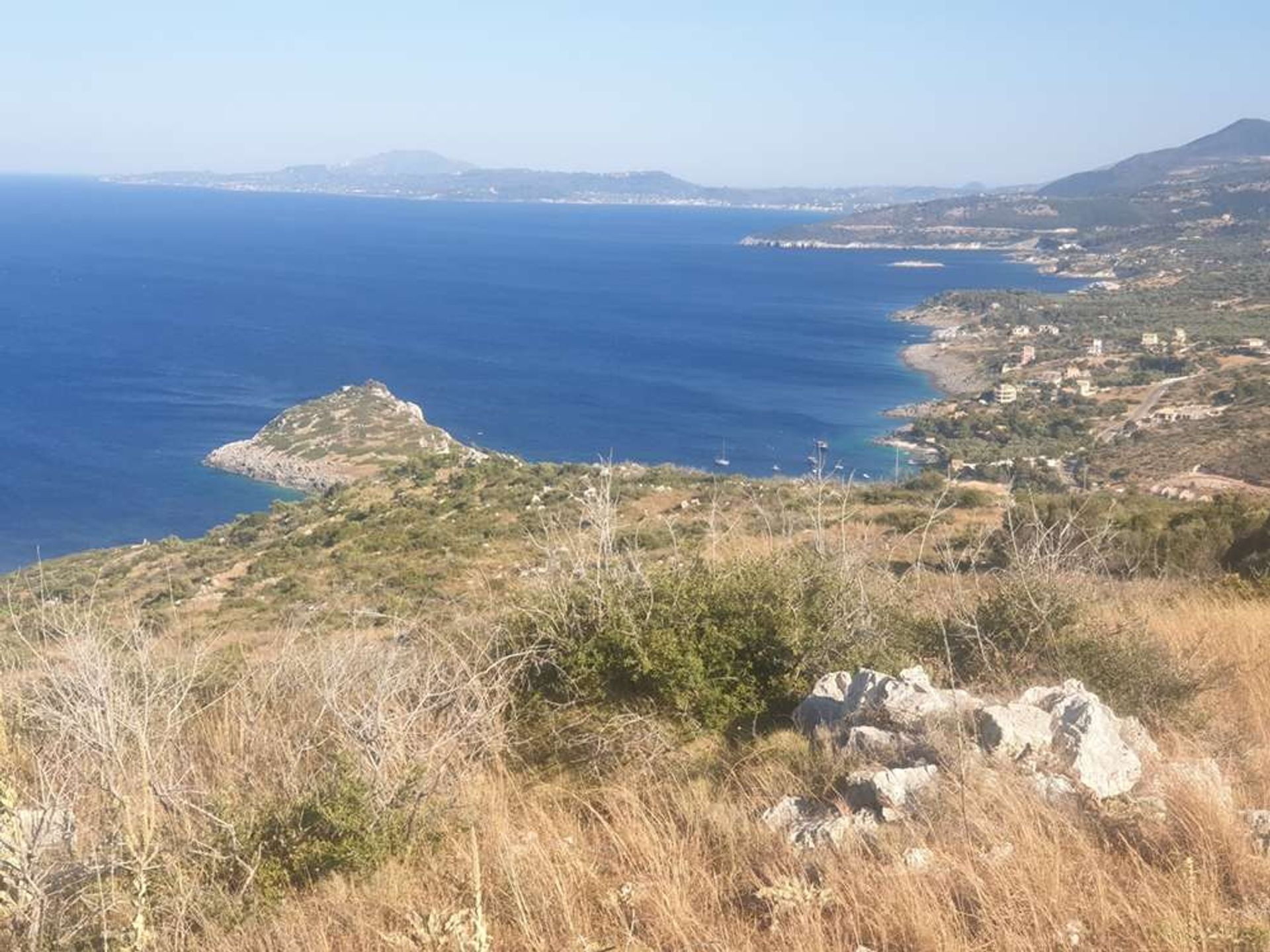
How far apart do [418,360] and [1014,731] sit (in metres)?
83.0

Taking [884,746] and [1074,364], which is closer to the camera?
[884,746]

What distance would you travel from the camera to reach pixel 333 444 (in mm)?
53781

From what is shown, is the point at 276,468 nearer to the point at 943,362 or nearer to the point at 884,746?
the point at 884,746

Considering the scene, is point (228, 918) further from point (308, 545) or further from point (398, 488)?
point (398, 488)

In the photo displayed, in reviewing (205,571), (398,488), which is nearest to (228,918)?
(205,571)

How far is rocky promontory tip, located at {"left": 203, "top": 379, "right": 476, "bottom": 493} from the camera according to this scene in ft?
166

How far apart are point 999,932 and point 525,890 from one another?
1.35 m

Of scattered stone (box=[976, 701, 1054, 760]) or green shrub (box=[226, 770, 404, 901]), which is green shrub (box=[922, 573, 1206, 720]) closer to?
scattered stone (box=[976, 701, 1054, 760])

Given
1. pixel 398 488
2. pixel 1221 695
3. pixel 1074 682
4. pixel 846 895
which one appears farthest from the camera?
pixel 398 488

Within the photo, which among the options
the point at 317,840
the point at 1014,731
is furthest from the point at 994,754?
the point at 317,840

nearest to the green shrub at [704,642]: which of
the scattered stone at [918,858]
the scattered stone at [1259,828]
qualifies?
the scattered stone at [918,858]

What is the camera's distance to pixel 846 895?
8.80 ft

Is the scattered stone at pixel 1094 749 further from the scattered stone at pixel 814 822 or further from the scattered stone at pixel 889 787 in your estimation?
the scattered stone at pixel 814 822

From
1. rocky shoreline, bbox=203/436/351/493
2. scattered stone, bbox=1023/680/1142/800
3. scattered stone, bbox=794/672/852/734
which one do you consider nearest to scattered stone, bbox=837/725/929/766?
scattered stone, bbox=794/672/852/734
